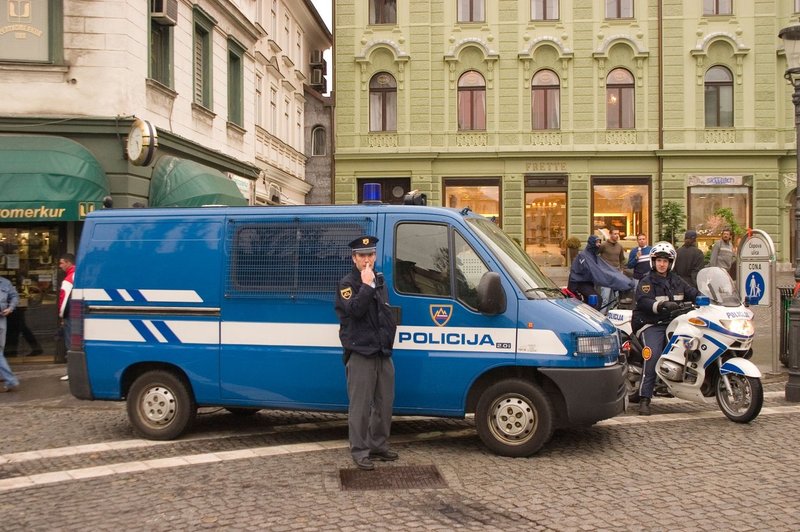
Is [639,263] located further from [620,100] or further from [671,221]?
[620,100]

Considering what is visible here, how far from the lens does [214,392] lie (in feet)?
25.1

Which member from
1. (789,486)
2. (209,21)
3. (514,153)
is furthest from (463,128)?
(789,486)

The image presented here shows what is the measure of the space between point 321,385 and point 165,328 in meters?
1.59

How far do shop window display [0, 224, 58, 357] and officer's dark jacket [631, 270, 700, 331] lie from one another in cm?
981

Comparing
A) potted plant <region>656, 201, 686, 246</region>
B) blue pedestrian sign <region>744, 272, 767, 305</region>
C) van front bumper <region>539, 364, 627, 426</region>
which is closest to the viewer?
van front bumper <region>539, 364, 627, 426</region>

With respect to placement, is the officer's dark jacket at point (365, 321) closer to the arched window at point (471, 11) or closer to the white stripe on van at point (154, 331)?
the white stripe on van at point (154, 331)

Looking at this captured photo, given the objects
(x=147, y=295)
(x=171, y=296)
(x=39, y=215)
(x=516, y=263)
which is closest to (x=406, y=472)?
(x=516, y=263)

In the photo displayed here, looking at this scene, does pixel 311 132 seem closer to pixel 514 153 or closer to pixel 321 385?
pixel 514 153

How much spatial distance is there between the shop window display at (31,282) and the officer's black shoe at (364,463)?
361 inches

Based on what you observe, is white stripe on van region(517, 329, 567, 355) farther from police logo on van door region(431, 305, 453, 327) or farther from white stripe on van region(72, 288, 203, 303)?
white stripe on van region(72, 288, 203, 303)

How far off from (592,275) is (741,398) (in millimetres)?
2956

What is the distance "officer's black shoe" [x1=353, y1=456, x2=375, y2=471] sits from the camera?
664cm

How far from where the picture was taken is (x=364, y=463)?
6648 millimetres

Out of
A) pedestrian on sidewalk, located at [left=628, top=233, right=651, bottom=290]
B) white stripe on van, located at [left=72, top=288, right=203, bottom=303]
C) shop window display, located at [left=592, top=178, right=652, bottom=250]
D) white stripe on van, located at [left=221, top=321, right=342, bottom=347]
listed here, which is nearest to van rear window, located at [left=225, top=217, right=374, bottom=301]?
white stripe on van, located at [left=221, top=321, right=342, bottom=347]
